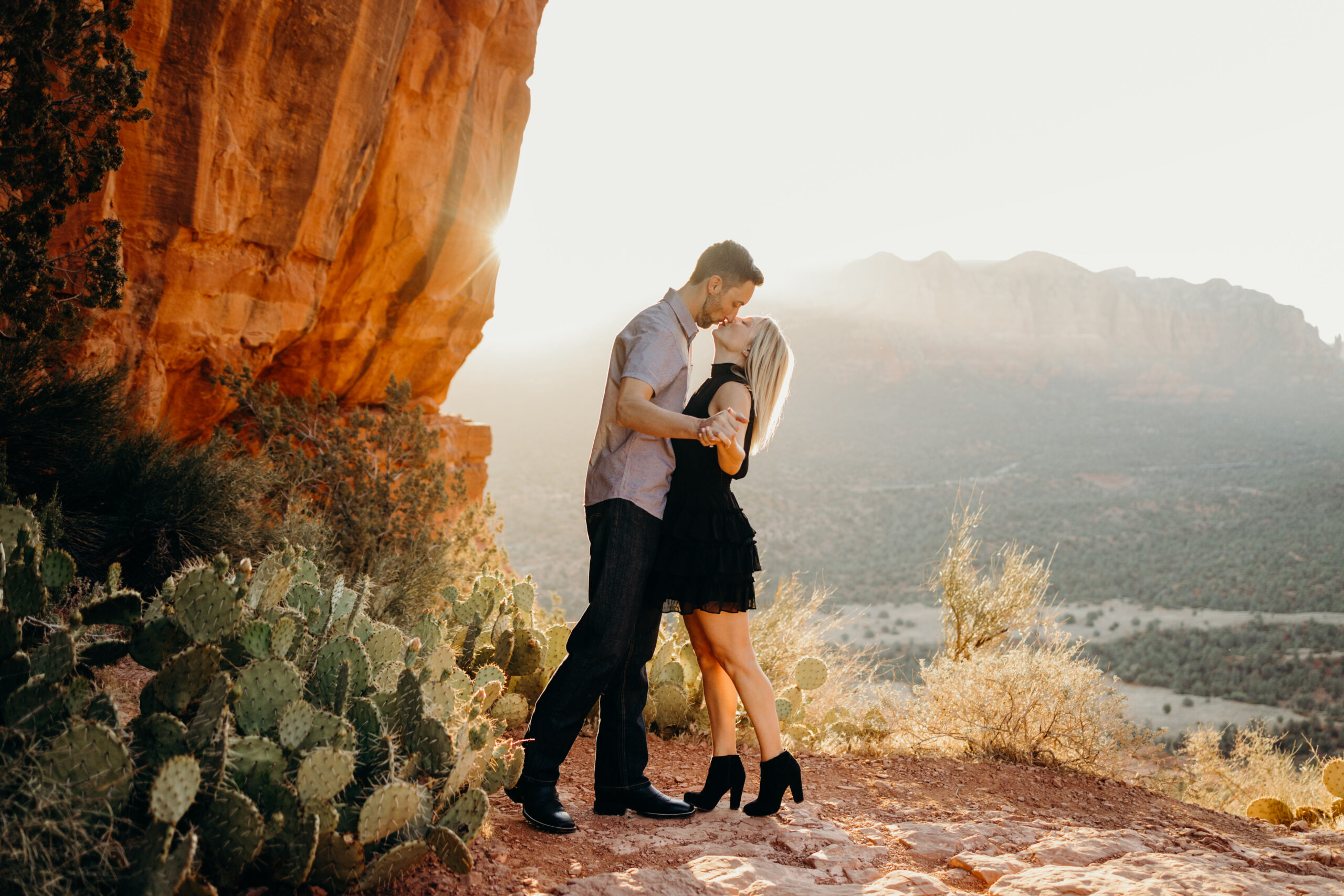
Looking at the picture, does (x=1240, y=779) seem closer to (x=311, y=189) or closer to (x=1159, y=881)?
(x=1159, y=881)

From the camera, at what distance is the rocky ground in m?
2.38

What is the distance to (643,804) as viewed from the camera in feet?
10.1

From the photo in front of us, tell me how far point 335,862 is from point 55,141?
4.14 metres

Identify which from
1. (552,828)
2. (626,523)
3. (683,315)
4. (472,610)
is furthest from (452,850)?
(472,610)

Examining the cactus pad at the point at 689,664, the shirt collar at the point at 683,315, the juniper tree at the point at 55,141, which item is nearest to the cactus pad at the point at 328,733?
the shirt collar at the point at 683,315

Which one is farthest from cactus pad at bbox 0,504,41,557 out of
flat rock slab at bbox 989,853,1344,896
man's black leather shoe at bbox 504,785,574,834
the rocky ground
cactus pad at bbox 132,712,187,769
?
flat rock slab at bbox 989,853,1344,896

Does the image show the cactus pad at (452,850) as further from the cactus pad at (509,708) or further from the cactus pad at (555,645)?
the cactus pad at (555,645)

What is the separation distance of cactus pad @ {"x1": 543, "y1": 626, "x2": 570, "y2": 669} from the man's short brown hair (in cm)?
266

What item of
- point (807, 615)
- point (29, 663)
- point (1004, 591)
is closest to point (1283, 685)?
point (1004, 591)

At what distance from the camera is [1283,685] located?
15.1 m

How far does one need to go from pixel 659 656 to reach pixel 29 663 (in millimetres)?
3877

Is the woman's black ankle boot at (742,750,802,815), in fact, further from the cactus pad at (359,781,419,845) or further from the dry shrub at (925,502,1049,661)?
the dry shrub at (925,502,1049,661)

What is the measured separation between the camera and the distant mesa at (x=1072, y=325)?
56.8 meters

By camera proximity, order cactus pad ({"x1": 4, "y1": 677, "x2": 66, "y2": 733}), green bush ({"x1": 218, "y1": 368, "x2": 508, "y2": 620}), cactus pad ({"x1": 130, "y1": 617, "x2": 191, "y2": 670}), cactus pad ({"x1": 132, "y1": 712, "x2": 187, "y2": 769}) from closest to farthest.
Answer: cactus pad ({"x1": 4, "y1": 677, "x2": 66, "y2": 733}) < cactus pad ({"x1": 132, "y1": 712, "x2": 187, "y2": 769}) < cactus pad ({"x1": 130, "y1": 617, "x2": 191, "y2": 670}) < green bush ({"x1": 218, "y1": 368, "x2": 508, "y2": 620})
